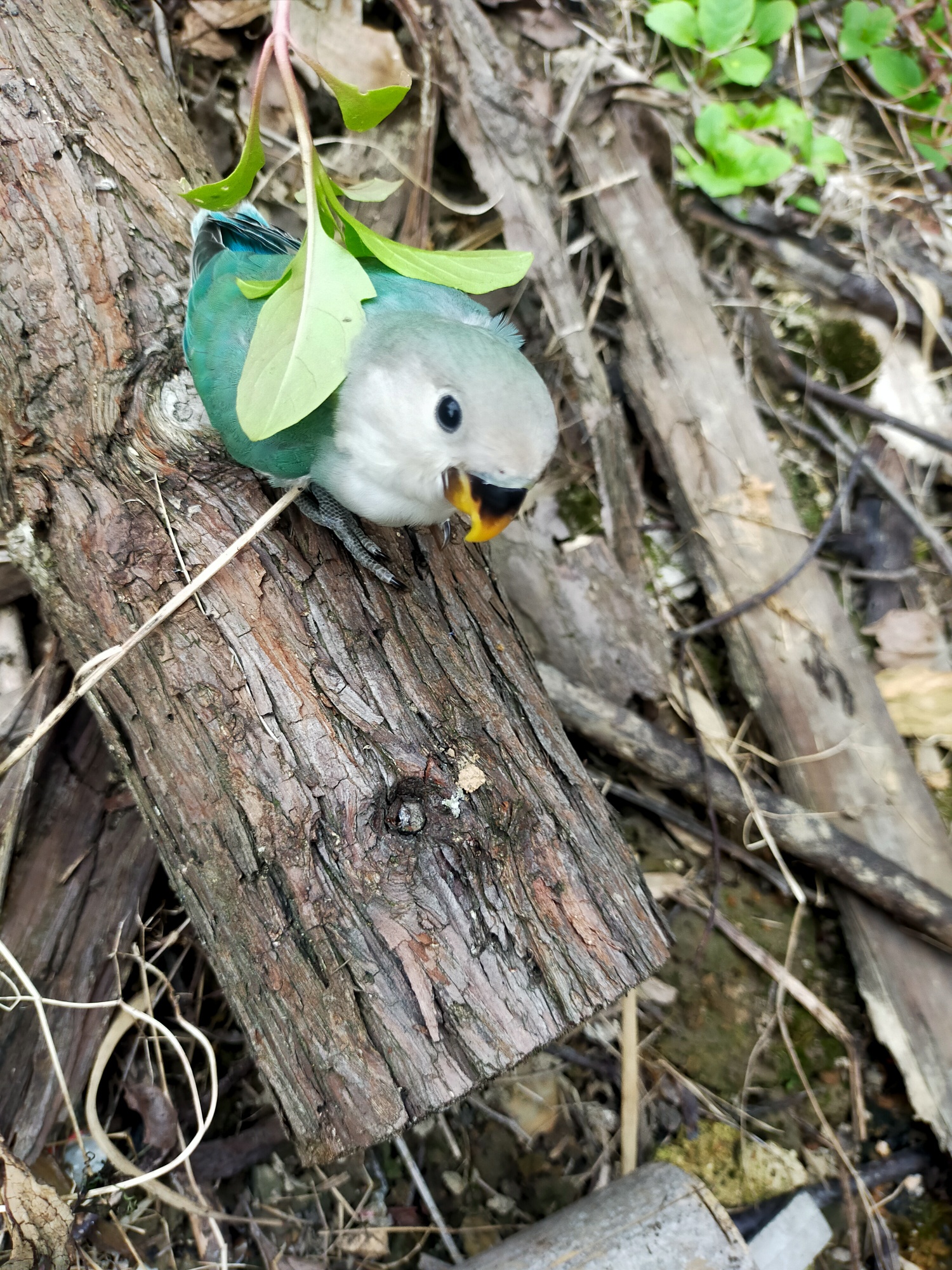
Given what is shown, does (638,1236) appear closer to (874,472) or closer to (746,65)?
(874,472)

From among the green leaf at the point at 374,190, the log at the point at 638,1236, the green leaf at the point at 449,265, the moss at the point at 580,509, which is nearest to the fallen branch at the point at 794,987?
the log at the point at 638,1236

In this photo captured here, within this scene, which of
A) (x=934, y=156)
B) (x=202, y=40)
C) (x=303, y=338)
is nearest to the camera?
(x=303, y=338)

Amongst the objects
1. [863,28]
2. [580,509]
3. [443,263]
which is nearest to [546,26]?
[863,28]

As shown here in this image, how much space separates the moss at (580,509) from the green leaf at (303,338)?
1.37 metres

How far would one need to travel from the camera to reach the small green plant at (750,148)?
3.11 meters

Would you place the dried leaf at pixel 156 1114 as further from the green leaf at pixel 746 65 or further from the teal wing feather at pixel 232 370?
the green leaf at pixel 746 65

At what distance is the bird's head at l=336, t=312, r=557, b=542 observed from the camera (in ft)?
5.05

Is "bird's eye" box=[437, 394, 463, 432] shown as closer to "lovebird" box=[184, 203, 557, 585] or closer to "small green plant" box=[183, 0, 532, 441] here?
"lovebird" box=[184, 203, 557, 585]

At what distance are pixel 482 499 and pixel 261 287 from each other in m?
0.63

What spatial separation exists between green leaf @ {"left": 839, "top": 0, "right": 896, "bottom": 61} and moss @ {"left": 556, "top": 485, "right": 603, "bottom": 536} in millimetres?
2234

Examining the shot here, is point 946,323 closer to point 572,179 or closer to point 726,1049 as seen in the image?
point 572,179

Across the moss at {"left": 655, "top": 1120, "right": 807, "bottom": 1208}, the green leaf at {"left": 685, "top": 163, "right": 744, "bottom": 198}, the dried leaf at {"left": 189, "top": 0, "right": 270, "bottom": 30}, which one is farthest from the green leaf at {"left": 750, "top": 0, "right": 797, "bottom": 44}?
the moss at {"left": 655, "top": 1120, "right": 807, "bottom": 1208}

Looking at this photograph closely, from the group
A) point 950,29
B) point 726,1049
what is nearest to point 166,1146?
point 726,1049

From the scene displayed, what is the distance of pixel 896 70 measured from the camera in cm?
339
